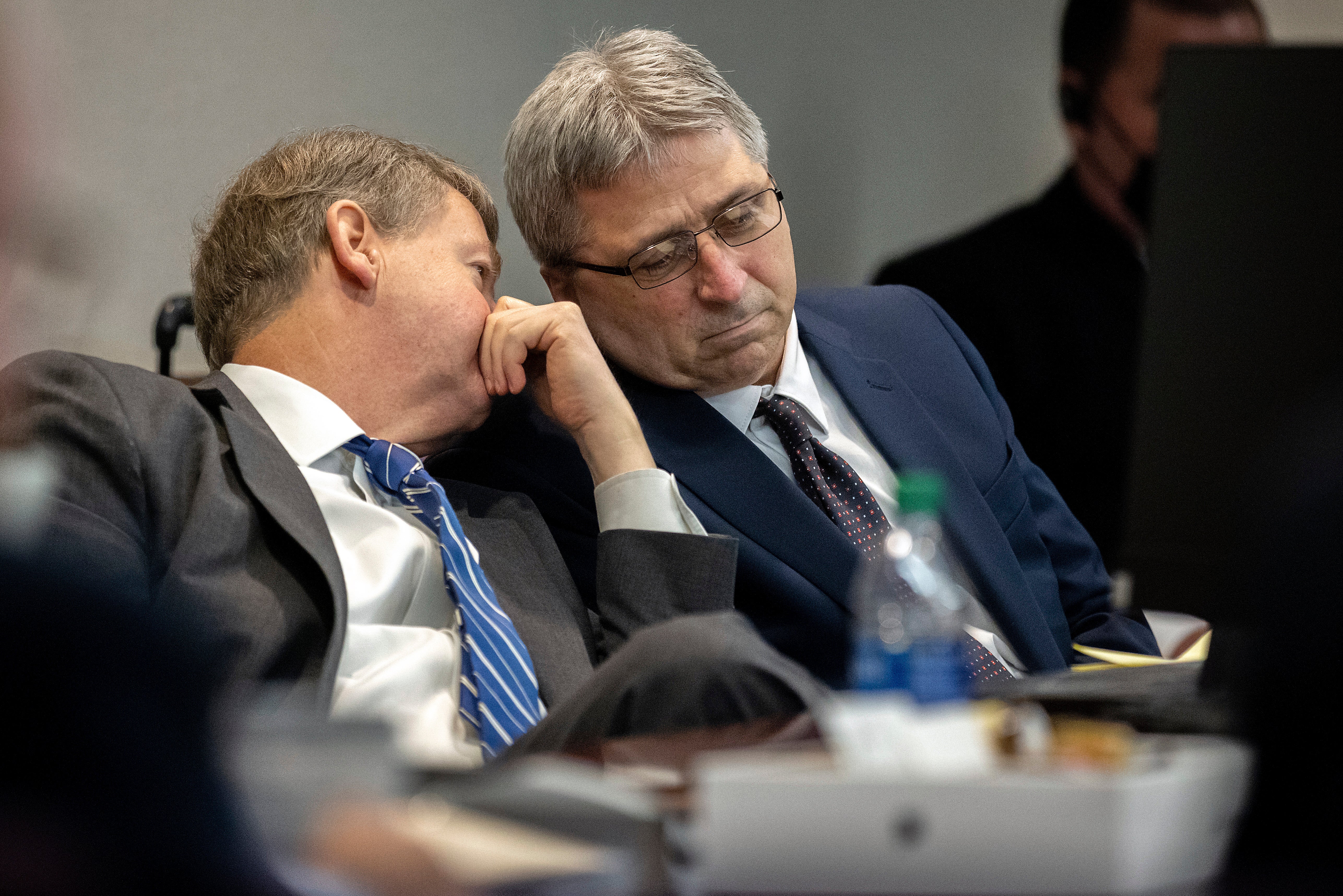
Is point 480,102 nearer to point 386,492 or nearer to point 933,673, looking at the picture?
point 386,492

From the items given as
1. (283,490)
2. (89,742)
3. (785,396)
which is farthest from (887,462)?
(89,742)

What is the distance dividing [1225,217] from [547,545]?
3.30 ft

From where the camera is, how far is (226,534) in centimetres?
129

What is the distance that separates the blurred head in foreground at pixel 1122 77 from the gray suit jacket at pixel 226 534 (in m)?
2.37

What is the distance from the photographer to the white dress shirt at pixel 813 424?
5.89 feet

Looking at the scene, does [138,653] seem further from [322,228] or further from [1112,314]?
[1112,314]

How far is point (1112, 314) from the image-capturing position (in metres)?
3.20

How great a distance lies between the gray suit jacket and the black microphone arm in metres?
0.55

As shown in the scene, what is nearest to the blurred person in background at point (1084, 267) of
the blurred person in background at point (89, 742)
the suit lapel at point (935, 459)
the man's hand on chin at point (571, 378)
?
the suit lapel at point (935, 459)

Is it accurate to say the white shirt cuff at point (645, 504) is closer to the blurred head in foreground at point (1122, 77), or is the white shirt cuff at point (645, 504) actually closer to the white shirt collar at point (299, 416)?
the white shirt collar at point (299, 416)

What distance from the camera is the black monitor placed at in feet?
2.72

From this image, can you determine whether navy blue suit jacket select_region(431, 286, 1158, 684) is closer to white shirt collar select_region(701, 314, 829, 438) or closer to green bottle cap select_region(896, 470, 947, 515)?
white shirt collar select_region(701, 314, 829, 438)

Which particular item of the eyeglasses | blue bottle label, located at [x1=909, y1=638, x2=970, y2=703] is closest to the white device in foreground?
blue bottle label, located at [x1=909, y1=638, x2=970, y2=703]

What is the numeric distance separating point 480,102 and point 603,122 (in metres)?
1.35
